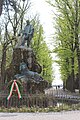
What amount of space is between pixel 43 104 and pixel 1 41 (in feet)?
75.9

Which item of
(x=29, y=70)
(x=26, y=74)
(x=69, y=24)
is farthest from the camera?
(x=69, y=24)

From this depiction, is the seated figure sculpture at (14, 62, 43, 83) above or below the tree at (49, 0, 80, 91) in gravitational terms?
below

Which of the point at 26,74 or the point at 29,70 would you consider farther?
the point at 29,70

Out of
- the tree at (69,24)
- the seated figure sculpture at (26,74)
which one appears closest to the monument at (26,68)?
the seated figure sculpture at (26,74)

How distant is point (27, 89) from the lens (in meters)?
18.0

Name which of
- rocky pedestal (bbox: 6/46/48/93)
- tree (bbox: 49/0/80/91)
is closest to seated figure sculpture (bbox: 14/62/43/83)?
rocky pedestal (bbox: 6/46/48/93)

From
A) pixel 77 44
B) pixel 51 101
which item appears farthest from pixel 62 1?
pixel 51 101

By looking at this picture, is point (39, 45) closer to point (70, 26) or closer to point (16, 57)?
point (70, 26)

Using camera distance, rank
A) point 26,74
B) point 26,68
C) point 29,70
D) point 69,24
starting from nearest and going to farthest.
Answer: point 26,74
point 26,68
point 29,70
point 69,24

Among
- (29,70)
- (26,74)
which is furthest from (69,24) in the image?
(26,74)

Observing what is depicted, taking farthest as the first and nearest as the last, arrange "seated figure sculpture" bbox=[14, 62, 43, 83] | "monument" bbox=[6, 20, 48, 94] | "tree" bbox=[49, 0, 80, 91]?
1. "tree" bbox=[49, 0, 80, 91]
2. "seated figure sculpture" bbox=[14, 62, 43, 83]
3. "monument" bbox=[6, 20, 48, 94]

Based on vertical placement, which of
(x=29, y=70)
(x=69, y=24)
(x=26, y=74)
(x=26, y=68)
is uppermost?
(x=69, y=24)

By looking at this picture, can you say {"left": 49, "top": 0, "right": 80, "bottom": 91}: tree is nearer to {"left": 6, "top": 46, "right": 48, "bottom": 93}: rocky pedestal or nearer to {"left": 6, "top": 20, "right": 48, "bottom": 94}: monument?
{"left": 6, "top": 20, "right": 48, "bottom": 94}: monument

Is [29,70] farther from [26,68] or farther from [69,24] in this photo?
[69,24]
